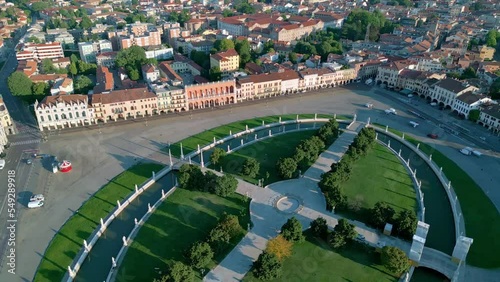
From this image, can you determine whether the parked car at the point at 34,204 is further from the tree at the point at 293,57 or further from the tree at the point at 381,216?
the tree at the point at 293,57

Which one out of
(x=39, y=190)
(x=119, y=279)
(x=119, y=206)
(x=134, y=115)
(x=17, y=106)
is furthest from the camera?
(x=17, y=106)

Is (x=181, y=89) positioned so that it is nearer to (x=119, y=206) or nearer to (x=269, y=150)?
(x=269, y=150)

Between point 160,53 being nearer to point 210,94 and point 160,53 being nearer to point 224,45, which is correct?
point 224,45

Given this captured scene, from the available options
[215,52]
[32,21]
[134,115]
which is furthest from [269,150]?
[32,21]

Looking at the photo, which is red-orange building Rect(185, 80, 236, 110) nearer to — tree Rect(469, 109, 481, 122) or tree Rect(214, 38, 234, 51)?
tree Rect(214, 38, 234, 51)

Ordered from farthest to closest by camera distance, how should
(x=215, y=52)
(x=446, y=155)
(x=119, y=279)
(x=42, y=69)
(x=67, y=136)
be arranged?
(x=215, y=52) → (x=42, y=69) → (x=67, y=136) → (x=446, y=155) → (x=119, y=279)

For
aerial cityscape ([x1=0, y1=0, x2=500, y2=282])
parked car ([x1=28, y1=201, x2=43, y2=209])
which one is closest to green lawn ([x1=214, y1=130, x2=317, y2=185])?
aerial cityscape ([x1=0, y1=0, x2=500, y2=282])

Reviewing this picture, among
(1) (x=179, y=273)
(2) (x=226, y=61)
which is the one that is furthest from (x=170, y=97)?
(1) (x=179, y=273)
